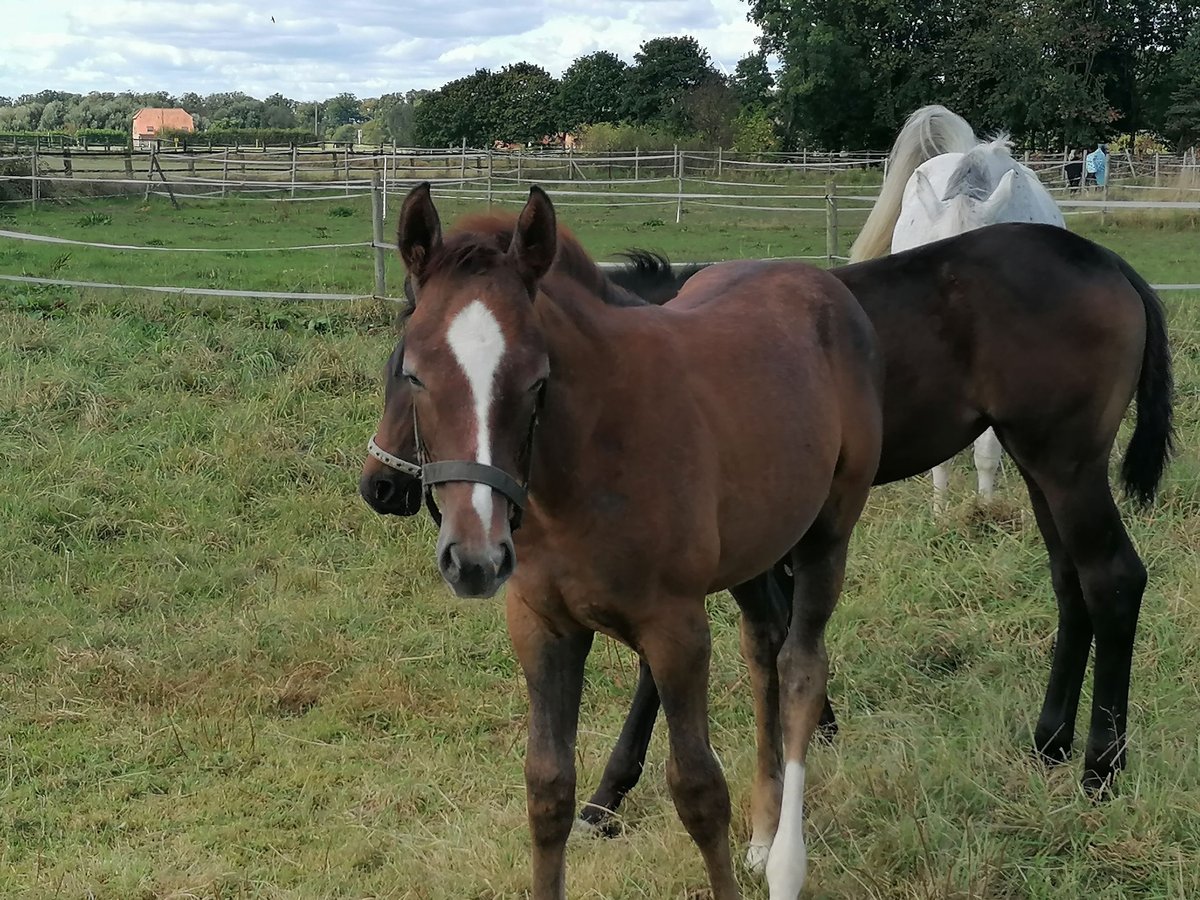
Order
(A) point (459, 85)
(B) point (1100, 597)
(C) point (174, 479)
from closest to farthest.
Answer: (B) point (1100, 597), (C) point (174, 479), (A) point (459, 85)

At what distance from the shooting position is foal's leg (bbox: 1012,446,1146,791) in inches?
121

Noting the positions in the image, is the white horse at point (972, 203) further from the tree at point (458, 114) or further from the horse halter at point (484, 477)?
the tree at point (458, 114)

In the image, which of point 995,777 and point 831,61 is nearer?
point 995,777

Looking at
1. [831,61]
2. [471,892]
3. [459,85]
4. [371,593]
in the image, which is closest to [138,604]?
[371,593]

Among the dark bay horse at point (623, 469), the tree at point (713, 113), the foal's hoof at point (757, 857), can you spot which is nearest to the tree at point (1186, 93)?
the tree at point (713, 113)

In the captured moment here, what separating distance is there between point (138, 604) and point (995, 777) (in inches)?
141

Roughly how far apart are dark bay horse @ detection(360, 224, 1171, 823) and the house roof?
66.3m

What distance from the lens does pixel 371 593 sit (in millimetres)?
4891

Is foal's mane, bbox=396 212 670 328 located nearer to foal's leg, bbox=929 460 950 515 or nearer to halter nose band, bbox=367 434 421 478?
halter nose band, bbox=367 434 421 478

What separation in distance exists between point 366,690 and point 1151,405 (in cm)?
276

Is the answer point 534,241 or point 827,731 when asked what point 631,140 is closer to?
point 827,731

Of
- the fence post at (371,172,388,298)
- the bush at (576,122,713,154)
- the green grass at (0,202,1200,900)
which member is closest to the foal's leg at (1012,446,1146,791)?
the green grass at (0,202,1200,900)

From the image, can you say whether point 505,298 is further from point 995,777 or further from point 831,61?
point 831,61

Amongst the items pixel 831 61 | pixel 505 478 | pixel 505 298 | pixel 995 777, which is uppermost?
pixel 831 61
